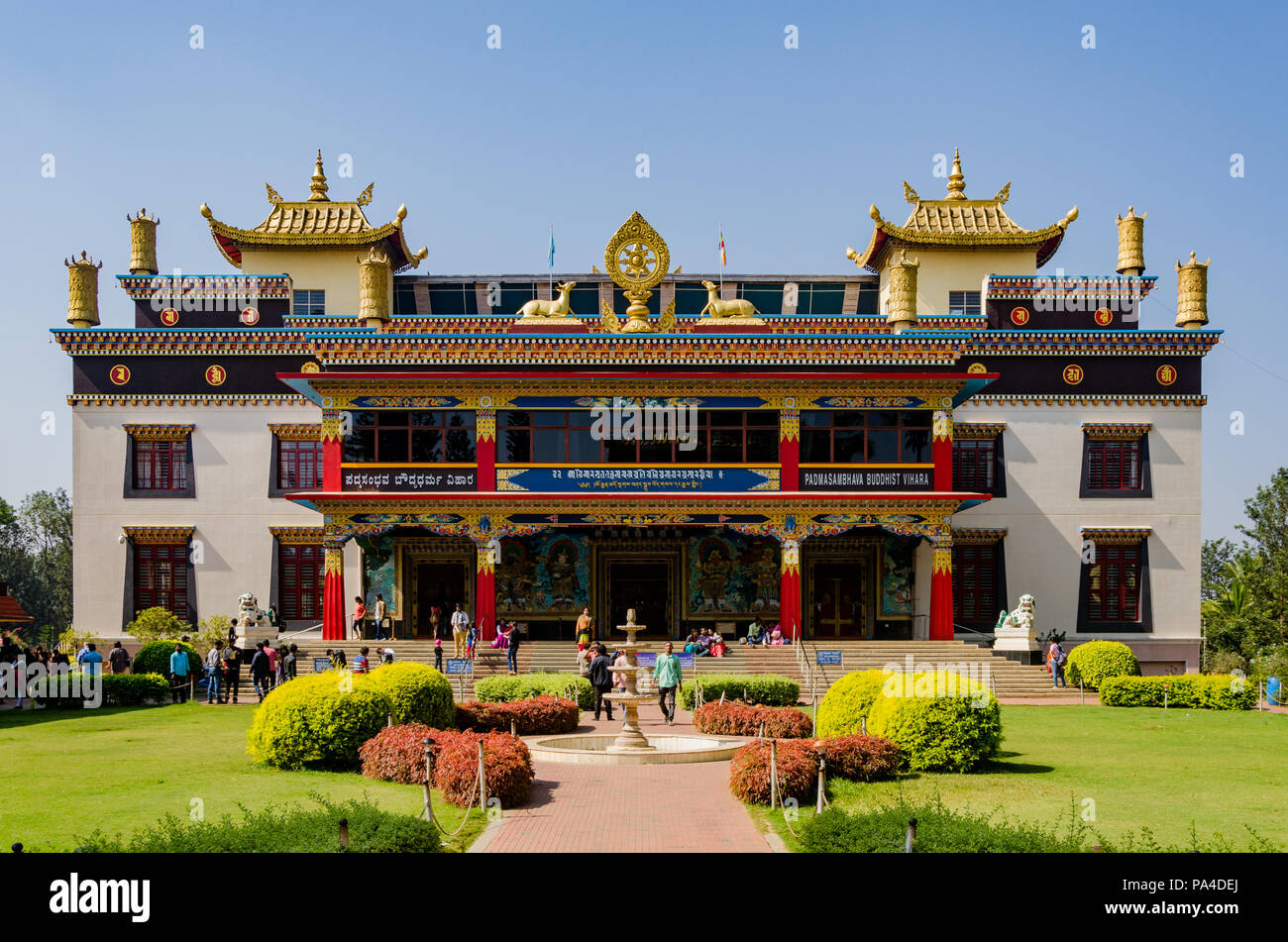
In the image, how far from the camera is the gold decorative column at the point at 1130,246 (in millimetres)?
44250

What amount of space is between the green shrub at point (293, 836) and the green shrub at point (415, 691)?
260 inches

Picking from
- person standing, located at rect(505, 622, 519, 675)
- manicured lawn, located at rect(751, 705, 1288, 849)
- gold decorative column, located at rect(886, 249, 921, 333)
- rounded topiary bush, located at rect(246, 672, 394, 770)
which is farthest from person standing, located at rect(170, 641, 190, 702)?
gold decorative column, located at rect(886, 249, 921, 333)

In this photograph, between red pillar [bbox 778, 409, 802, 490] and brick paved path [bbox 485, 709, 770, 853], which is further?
red pillar [bbox 778, 409, 802, 490]

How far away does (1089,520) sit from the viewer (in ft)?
139

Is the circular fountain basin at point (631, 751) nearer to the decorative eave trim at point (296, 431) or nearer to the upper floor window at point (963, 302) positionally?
the decorative eave trim at point (296, 431)

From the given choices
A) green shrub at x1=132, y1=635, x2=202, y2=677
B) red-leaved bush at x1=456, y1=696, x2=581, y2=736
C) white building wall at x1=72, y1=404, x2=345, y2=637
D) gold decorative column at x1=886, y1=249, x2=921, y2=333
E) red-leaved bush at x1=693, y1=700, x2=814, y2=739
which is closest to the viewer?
red-leaved bush at x1=693, y1=700, x2=814, y2=739

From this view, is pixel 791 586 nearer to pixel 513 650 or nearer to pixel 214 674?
pixel 513 650

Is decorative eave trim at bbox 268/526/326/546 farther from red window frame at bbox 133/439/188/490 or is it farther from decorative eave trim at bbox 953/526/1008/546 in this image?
decorative eave trim at bbox 953/526/1008/546

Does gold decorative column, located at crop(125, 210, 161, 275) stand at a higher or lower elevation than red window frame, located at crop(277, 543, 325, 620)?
higher

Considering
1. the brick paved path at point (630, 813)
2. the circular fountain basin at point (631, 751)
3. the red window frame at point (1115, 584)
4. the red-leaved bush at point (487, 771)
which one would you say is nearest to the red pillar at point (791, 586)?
the red window frame at point (1115, 584)

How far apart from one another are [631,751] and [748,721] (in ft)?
10.6

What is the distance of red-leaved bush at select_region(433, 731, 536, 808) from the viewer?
15773 mm

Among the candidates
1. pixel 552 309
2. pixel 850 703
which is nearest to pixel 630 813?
pixel 850 703

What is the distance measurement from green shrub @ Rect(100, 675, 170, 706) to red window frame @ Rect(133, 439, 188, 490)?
14.8 meters
